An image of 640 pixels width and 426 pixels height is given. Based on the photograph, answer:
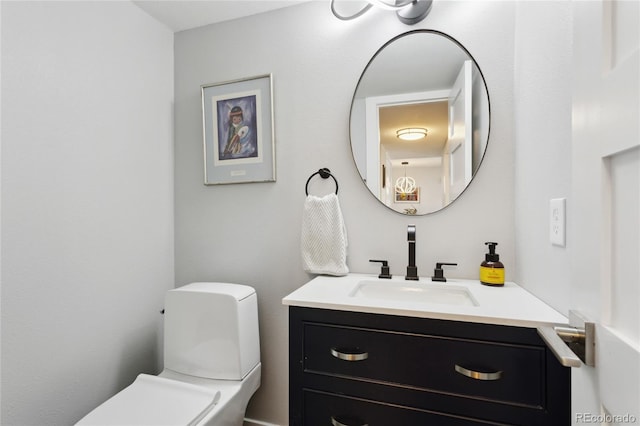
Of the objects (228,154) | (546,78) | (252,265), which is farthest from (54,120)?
(546,78)

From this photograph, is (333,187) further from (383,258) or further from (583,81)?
(583,81)

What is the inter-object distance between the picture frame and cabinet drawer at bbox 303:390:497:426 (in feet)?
2.67

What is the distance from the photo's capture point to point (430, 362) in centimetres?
89

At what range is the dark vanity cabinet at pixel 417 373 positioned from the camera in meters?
0.80

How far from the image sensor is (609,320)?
16.8 inches

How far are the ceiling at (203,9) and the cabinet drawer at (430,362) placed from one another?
1562mm

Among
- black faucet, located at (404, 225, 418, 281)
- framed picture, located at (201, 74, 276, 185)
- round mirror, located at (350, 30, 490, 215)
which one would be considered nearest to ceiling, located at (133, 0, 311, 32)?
framed picture, located at (201, 74, 276, 185)

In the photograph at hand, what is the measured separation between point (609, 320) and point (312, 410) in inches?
34.5

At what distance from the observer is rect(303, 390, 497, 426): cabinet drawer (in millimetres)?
873

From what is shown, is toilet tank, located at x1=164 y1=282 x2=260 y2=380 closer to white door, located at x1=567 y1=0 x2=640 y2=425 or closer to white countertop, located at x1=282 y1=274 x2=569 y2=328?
white countertop, located at x1=282 y1=274 x2=569 y2=328

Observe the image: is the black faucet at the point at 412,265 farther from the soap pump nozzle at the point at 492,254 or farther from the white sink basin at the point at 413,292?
the soap pump nozzle at the point at 492,254

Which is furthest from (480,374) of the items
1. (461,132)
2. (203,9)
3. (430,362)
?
(203,9)

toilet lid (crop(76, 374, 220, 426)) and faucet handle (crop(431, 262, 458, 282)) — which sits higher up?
faucet handle (crop(431, 262, 458, 282))

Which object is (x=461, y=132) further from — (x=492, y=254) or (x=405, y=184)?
(x=492, y=254)
